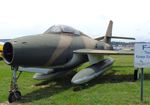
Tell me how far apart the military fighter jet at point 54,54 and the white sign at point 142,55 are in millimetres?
3397

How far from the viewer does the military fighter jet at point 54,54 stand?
1142 cm

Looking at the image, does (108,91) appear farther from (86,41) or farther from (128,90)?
(86,41)

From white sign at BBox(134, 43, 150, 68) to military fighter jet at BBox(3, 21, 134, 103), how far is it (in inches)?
134

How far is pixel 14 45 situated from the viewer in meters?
11.1

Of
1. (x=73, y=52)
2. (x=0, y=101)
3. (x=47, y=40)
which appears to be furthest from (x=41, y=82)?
(x=0, y=101)

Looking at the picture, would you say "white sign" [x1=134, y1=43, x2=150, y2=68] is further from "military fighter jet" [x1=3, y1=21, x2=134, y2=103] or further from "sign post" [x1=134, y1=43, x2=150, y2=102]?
"military fighter jet" [x1=3, y1=21, x2=134, y2=103]

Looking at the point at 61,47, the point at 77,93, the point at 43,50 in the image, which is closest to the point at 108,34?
the point at 61,47

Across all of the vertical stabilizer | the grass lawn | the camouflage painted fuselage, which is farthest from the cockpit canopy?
the vertical stabilizer

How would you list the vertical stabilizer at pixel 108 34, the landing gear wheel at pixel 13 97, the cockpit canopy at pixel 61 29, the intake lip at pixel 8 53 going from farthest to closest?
the vertical stabilizer at pixel 108 34 → the cockpit canopy at pixel 61 29 → the intake lip at pixel 8 53 → the landing gear wheel at pixel 13 97

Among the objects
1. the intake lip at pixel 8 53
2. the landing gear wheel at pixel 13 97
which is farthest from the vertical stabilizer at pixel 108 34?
the landing gear wheel at pixel 13 97

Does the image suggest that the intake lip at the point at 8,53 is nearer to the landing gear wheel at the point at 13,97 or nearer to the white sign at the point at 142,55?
the landing gear wheel at the point at 13,97

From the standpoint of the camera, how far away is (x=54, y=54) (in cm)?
1303

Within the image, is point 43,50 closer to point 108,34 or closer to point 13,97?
point 13,97

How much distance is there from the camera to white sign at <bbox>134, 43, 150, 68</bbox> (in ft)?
33.2
